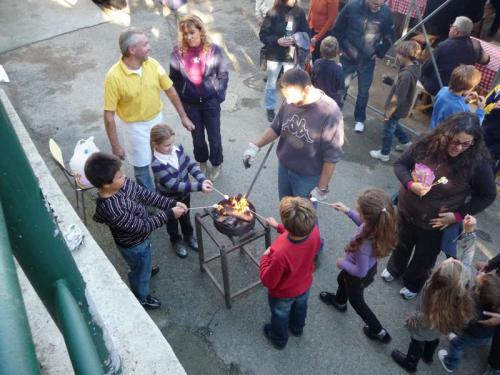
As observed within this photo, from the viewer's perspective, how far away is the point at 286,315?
129 inches

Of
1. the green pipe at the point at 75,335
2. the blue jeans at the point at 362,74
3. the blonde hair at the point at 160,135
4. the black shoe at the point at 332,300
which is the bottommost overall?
the black shoe at the point at 332,300

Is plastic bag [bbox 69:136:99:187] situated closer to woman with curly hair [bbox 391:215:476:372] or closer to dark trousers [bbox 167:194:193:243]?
dark trousers [bbox 167:194:193:243]

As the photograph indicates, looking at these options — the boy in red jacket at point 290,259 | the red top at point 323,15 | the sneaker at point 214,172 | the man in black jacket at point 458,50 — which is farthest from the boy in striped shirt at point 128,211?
the red top at point 323,15

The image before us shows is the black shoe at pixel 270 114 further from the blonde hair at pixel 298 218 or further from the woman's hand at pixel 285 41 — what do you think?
Result: the blonde hair at pixel 298 218

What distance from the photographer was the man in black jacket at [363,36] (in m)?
5.81

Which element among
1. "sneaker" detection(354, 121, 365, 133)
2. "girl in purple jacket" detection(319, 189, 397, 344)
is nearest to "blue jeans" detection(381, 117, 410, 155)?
"sneaker" detection(354, 121, 365, 133)

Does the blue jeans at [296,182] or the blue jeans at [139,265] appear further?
the blue jeans at [296,182]

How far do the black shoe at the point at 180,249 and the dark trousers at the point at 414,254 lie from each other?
2111mm

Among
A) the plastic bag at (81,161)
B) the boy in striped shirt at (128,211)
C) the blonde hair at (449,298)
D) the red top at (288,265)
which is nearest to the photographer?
the blonde hair at (449,298)

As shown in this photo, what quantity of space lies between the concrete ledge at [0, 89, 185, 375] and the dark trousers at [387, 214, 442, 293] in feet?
7.30

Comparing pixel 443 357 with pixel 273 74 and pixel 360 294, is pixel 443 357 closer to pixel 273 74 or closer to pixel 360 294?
pixel 360 294

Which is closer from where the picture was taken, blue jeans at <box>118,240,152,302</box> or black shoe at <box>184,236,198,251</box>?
blue jeans at <box>118,240,152,302</box>

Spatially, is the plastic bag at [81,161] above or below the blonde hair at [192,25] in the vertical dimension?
below

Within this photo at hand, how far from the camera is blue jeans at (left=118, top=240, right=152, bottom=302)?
3.41 meters
